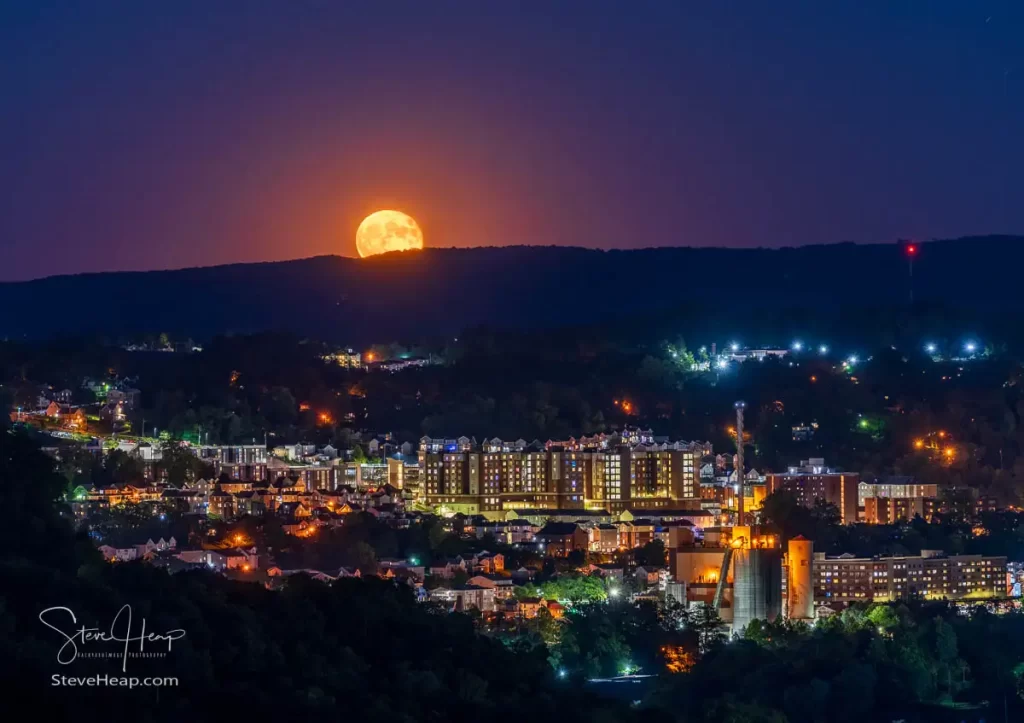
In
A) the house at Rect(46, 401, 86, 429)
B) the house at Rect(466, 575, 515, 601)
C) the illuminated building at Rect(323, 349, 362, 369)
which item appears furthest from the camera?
the illuminated building at Rect(323, 349, 362, 369)

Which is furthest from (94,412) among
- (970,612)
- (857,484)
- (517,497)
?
(970,612)

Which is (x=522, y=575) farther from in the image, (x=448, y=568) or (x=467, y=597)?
(x=467, y=597)

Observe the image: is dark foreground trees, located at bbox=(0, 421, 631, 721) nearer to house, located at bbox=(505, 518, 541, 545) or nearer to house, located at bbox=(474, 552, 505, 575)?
house, located at bbox=(474, 552, 505, 575)

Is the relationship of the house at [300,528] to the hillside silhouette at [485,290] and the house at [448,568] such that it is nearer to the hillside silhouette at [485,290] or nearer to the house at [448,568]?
the house at [448,568]

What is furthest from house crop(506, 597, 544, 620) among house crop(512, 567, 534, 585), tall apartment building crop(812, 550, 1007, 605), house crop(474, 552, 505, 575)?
tall apartment building crop(812, 550, 1007, 605)

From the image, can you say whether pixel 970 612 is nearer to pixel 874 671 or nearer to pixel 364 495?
pixel 874 671

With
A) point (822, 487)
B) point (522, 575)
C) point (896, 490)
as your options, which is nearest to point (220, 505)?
point (522, 575)
